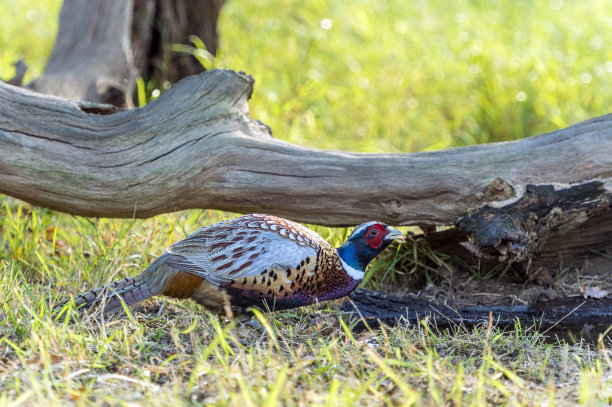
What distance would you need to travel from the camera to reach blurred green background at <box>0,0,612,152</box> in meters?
6.24

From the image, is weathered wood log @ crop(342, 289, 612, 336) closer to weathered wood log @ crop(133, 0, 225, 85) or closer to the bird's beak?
the bird's beak

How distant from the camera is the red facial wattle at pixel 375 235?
11.3ft

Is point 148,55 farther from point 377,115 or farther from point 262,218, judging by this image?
point 262,218

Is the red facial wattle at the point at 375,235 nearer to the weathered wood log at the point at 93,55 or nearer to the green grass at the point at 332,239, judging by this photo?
the green grass at the point at 332,239

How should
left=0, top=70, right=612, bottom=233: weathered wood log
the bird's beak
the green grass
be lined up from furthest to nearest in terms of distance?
left=0, top=70, right=612, bottom=233: weathered wood log → the bird's beak → the green grass

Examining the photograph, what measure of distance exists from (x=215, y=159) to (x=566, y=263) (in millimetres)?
2147

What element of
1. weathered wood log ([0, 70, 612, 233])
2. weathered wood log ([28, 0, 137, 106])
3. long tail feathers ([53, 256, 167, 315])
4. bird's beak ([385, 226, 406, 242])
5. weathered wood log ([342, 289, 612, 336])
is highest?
weathered wood log ([28, 0, 137, 106])

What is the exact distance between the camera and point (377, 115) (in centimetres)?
669

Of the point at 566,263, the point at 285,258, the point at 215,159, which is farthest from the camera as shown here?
the point at 566,263

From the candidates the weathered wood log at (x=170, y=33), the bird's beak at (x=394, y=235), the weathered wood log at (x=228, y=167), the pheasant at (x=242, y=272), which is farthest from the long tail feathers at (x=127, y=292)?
the weathered wood log at (x=170, y=33)

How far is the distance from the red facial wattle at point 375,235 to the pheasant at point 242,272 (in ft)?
0.31

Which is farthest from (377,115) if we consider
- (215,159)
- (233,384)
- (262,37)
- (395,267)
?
(233,384)

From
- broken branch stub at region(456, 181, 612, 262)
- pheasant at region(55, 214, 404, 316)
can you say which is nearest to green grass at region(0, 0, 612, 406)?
pheasant at region(55, 214, 404, 316)

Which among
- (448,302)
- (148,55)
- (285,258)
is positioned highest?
(148,55)
